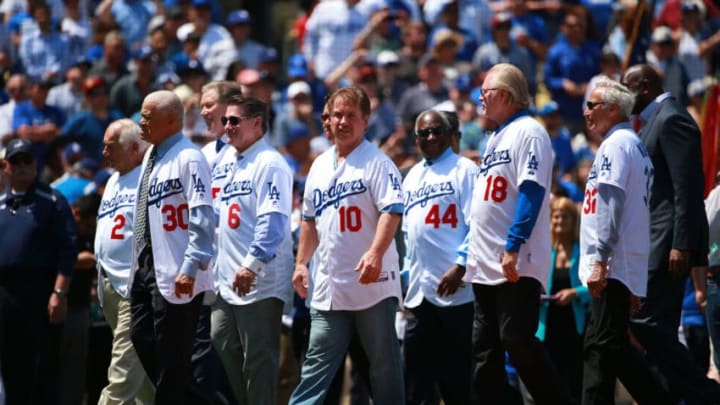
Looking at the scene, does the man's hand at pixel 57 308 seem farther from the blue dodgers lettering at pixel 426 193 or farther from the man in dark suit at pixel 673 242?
the man in dark suit at pixel 673 242

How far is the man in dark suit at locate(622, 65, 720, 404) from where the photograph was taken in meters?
9.16

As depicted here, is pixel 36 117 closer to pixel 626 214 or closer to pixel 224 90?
pixel 224 90

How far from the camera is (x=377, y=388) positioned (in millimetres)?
8953

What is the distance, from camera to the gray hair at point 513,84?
8.91m

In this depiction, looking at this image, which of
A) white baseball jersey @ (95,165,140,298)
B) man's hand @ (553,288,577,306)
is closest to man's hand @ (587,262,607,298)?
man's hand @ (553,288,577,306)

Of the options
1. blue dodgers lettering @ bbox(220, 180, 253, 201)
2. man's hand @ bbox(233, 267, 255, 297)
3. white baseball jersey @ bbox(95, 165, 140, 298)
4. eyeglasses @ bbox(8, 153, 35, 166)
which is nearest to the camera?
man's hand @ bbox(233, 267, 255, 297)

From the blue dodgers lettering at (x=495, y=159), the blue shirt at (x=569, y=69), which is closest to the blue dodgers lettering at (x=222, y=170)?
the blue dodgers lettering at (x=495, y=159)

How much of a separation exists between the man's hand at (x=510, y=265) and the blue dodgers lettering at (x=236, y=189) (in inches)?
84.9

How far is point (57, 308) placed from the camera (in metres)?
11.3

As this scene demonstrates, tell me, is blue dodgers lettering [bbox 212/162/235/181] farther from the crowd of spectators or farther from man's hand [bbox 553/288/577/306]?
the crowd of spectators

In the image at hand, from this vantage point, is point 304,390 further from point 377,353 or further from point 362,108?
point 362,108

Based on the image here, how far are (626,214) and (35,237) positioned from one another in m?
5.06

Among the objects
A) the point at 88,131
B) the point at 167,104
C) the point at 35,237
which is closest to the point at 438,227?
the point at 167,104

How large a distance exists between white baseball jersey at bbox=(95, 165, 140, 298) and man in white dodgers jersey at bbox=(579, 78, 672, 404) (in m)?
3.26
